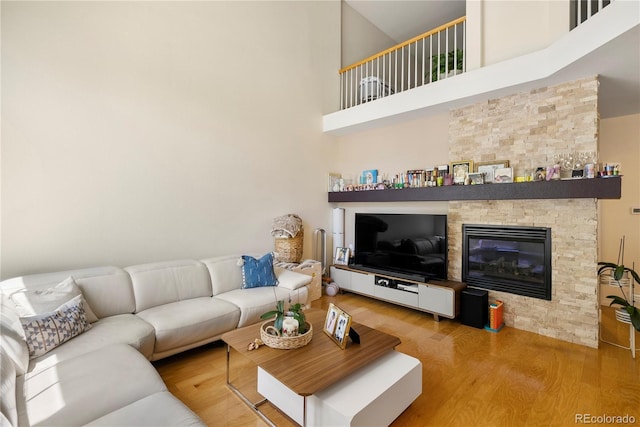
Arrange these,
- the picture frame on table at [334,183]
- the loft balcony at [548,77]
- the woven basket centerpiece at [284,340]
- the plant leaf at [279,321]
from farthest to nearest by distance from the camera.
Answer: the picture frame on table at [334,183] → the loft balcony at [548,77] → the plant leaf at [279,321] → the woven basket centerpiece at [284,340]

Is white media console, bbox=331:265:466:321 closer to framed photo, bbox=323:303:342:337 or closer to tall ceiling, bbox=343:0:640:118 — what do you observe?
framed photo, bbox=323:303:342:337

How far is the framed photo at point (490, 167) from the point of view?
136 inches

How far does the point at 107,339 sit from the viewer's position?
6.84 feet

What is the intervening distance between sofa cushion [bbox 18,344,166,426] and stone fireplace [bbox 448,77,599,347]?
360cm

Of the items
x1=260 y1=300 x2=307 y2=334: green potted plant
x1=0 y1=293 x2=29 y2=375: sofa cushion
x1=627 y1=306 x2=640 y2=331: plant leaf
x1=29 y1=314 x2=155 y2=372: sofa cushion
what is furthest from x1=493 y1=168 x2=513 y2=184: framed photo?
x1=0 y1=293 x2=29 y2=375: sofa cushion

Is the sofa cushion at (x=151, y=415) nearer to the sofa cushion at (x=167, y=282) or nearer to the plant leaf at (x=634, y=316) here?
the sofa cushion at (x=167, y=282)

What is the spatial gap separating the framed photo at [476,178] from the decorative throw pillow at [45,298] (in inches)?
156

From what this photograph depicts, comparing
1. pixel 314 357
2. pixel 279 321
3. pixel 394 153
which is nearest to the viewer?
pixel 314 357

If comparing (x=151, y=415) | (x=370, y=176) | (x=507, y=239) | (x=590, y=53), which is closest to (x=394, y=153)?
(x=370, y=176)

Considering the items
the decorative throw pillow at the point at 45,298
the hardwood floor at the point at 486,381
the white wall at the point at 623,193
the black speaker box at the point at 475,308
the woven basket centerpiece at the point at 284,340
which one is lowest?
the hardwood floor at the point at 486,381

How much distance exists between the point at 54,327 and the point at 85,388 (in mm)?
771

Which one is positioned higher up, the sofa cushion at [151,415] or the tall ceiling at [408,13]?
the tall ceiling at [408,13]

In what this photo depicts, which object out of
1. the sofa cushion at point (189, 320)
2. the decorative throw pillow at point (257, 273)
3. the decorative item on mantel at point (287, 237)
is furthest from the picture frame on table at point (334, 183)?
the sofa cushion at point (189, 320)

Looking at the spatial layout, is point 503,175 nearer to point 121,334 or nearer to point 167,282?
point 167,282
